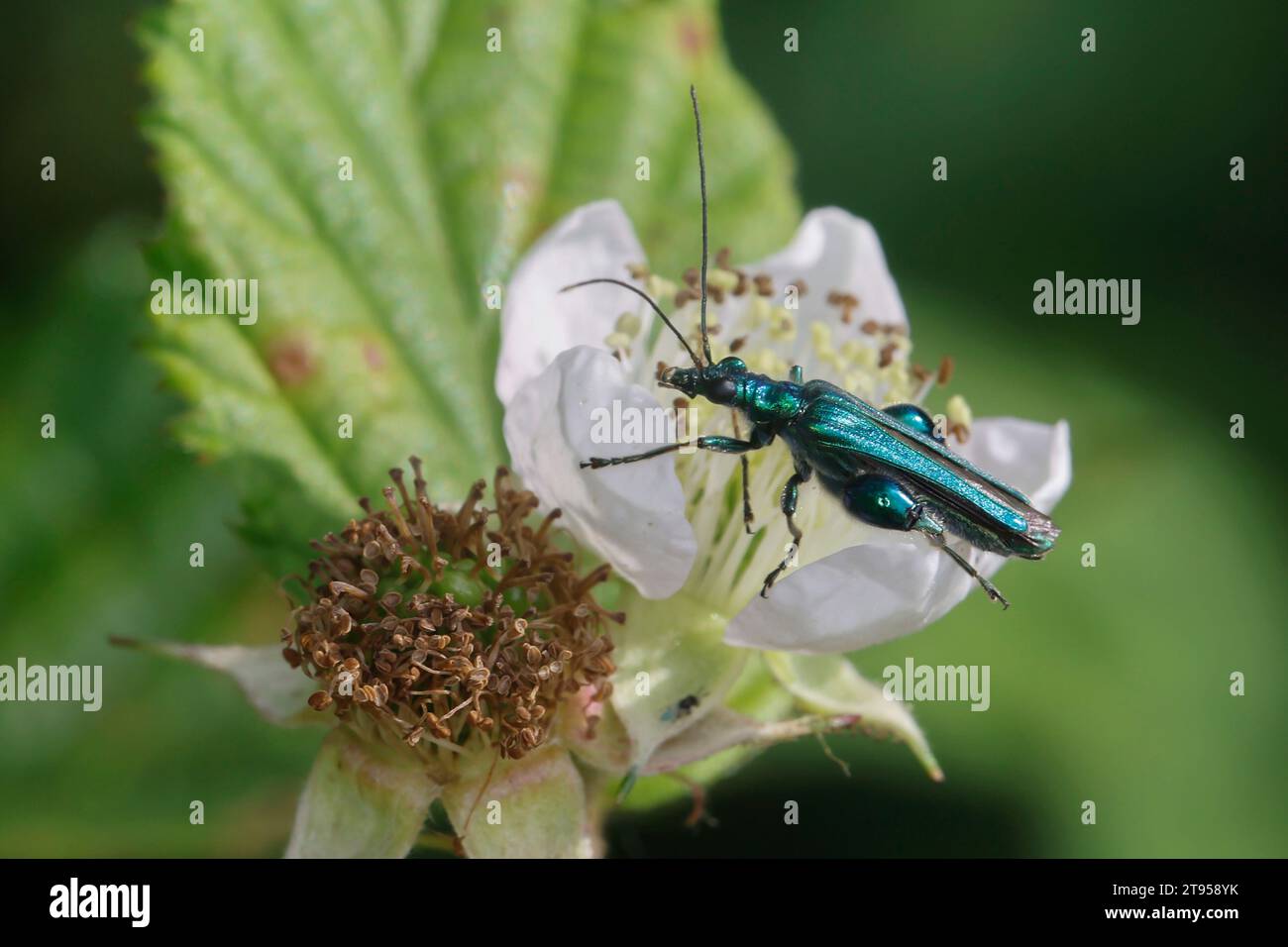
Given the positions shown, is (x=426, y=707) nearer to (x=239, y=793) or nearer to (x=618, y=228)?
(x=618, y=228)

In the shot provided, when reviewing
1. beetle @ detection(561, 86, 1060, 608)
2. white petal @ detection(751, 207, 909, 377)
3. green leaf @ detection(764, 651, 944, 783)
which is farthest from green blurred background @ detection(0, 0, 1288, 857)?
white petal @ detection(751, 207, 909, 377)

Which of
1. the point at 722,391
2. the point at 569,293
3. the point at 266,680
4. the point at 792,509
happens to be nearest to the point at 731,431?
the point at 722,391

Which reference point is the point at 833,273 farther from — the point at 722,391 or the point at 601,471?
the point at 601,471

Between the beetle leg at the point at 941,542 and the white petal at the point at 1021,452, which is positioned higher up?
the white petal at the point at 1021,452

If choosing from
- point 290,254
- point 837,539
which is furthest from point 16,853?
point 837,539

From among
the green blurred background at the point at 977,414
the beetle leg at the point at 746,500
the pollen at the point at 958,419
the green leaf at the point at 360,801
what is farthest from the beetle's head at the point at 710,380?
the green blurred background at the point at 977,414

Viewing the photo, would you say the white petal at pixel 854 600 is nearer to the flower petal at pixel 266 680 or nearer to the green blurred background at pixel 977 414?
the flower petal at pixel 266 680
